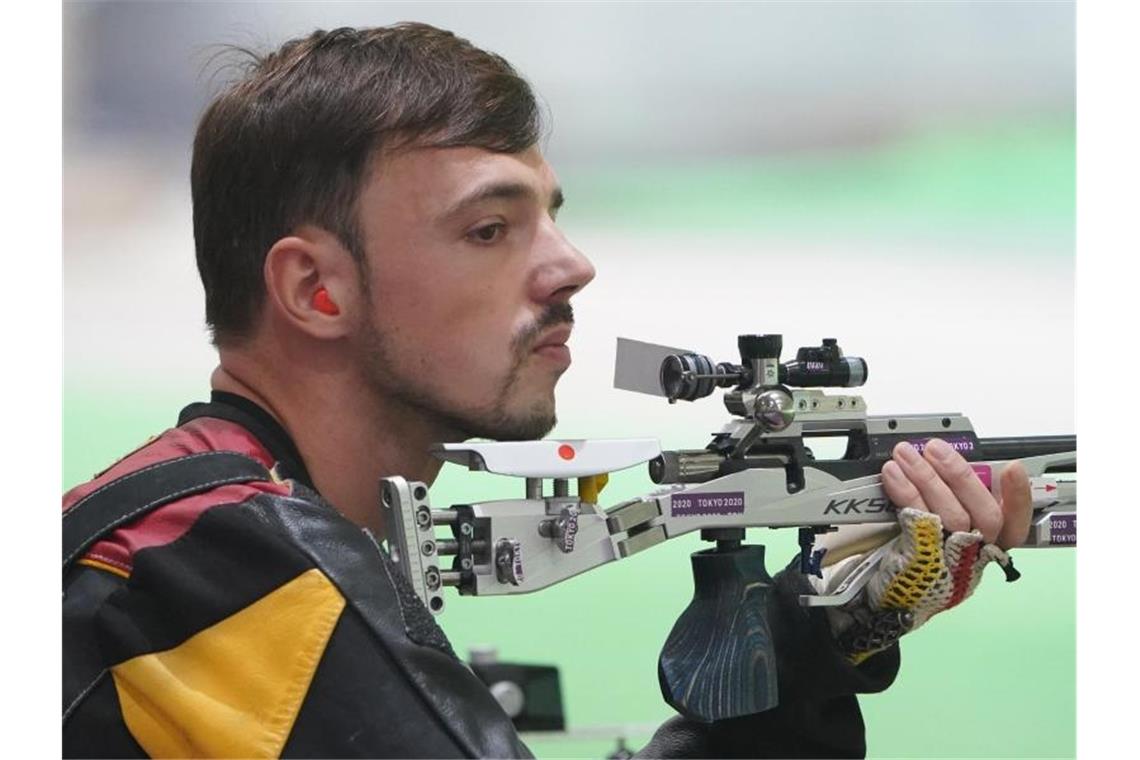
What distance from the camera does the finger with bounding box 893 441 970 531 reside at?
8.58 ft

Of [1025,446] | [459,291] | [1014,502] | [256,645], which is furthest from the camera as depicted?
[1025,446]

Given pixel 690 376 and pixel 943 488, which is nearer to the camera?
pixel 690 376

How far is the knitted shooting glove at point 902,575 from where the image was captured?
2594mm

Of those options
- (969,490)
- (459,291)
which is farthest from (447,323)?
(969,490)

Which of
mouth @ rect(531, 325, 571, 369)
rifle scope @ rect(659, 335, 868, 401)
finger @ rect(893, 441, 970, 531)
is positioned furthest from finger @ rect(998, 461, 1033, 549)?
mouth @ rect(531, 325, 571, 369)

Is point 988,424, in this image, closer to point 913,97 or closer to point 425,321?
point 913,97

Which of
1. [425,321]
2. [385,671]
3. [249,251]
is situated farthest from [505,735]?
[249,251]

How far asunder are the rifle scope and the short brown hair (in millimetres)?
432

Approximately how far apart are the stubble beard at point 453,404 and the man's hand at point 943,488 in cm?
62

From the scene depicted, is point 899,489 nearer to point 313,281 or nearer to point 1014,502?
point 1014,502

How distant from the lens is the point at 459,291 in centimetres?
241

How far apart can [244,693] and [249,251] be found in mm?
838

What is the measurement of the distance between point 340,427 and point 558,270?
0.41 meters

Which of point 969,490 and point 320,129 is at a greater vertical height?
point 320,129
